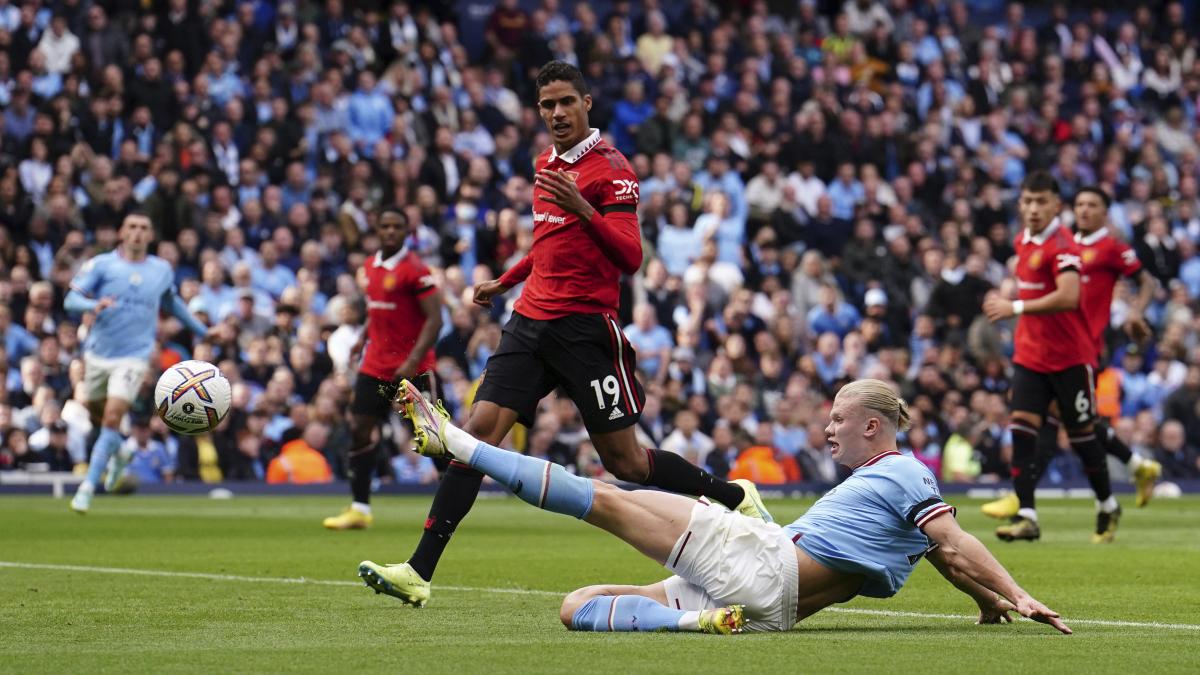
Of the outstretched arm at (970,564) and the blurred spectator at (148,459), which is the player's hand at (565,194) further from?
the blurred spectator at (148,459)

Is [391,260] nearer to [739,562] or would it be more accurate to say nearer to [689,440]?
[689,440]

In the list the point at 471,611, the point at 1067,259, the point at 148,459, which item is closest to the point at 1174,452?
the point at 1067,259

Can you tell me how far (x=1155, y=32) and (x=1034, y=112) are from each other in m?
4.10

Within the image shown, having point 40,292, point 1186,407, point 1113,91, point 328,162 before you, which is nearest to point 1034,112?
point 1113,91

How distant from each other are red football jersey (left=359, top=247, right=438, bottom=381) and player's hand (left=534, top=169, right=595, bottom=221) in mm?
6861

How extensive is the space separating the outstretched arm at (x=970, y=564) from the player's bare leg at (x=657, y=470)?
70.4 inches

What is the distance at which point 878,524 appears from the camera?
A: 780 centimetres

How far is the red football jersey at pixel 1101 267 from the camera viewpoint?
1542 centimetres

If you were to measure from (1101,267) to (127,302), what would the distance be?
8.76m

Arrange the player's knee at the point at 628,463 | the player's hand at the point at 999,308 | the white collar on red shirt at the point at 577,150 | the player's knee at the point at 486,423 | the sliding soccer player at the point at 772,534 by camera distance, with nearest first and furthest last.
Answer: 1. the sliding soccer player at the point at 772,534
2. the player's knee at the point at 486,423
3. the white collar on red shirt at the point at 577,150
4. the player's knee at the point at 628,463
5. the player's hand at the point at 999,308

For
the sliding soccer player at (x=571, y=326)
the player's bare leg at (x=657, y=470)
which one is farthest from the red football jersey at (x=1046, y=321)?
the sliding soccer player at (x=571, y=326)

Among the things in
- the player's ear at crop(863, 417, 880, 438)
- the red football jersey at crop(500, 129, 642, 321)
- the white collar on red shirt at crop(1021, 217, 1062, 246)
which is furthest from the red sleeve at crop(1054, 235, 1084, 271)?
the player's ear at crop(863, 417, 880, 438)

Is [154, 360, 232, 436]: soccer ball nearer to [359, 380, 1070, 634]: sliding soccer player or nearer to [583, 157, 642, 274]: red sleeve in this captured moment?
[583, 157, 642, 274]: red sleeve

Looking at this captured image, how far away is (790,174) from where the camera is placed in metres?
29.3
